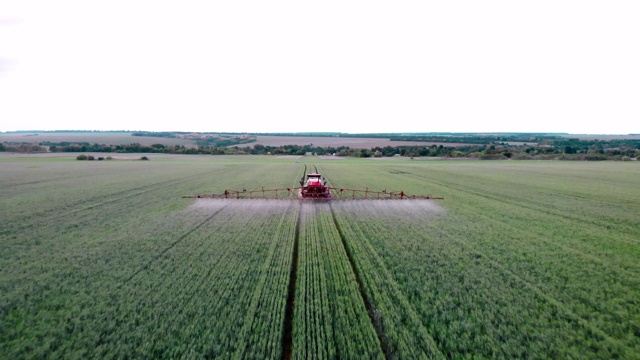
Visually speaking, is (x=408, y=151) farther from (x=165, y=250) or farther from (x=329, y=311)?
(x=329, y=311)

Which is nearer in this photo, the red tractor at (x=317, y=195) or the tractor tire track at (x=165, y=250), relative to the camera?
the tractor tire track at (x=165, y=250)

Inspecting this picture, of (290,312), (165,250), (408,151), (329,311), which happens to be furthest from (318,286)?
(408,151)

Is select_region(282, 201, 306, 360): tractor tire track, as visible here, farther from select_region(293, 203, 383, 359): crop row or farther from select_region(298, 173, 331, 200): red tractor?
select_region(298, 173, 331, 200): red tractor

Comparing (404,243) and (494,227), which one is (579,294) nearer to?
(404,243)

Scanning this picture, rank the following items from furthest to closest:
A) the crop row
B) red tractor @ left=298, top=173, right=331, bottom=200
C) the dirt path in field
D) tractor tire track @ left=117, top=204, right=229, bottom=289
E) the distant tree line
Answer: the distant tree line < red tractor @ left=298, top=173, right=331, bottom=200 < tractor tire track @ left=117, top=204, right=229, bottom=289 < the dirt path in field < the crop row

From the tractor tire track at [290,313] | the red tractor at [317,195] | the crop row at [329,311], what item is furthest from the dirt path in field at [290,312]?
the red tractor at [317,195]

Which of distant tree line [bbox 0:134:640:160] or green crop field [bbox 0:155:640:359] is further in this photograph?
distant tree line [bbox 0:134:640:160]

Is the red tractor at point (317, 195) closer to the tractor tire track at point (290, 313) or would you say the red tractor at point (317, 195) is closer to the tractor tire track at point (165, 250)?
the tractor tire track at point (165, 250)

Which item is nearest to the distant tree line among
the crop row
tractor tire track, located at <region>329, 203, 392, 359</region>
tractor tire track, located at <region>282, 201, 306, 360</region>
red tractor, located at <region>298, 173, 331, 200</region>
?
red tractor, located at <region>298, 173, 331, 200</region>
